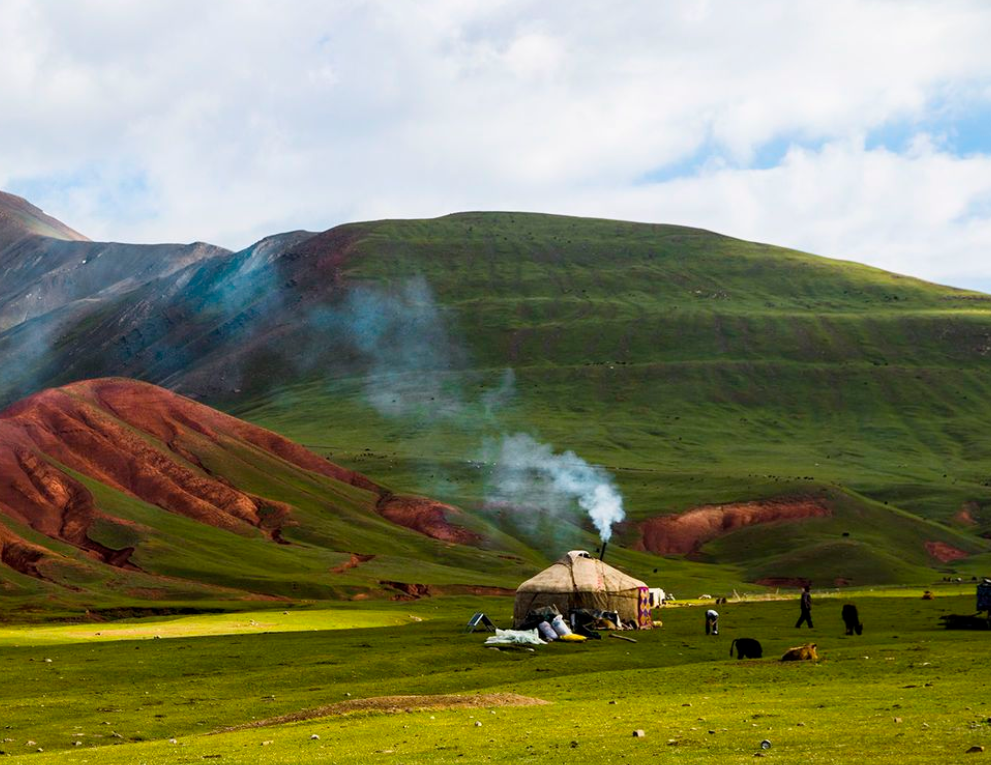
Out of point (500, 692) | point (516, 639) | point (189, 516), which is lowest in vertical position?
point (500, 692)

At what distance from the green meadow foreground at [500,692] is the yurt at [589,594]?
2.65 m

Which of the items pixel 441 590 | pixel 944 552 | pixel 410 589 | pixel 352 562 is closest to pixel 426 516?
pixel 352 562

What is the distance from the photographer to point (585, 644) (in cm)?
6209

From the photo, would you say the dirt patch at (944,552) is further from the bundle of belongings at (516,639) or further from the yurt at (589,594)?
the bundle of belongings at (516,639)

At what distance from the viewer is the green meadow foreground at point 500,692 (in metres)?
28.6

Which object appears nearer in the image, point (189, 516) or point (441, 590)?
point (441, 590)

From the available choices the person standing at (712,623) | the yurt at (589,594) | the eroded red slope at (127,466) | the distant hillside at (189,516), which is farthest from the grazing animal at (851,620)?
the eroded red slope at (127,466)

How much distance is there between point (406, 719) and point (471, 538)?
346 ft

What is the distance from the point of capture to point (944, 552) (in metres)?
150

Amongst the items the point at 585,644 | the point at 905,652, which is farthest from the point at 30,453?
the point at 905,652

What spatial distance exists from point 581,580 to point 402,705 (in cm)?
3628

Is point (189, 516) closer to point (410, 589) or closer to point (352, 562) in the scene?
point (352, 562)

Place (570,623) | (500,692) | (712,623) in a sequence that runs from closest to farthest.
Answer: (500,692) → (712,623) → (570,623)

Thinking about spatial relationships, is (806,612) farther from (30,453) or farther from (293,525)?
(30,453)
